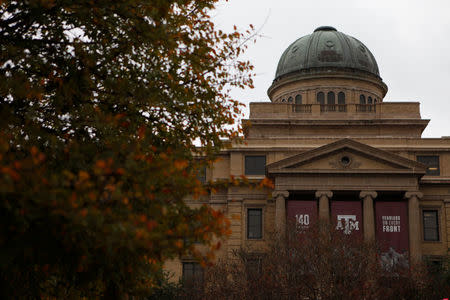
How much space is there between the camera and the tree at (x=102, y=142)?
8406 millimetres

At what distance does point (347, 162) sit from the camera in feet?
152

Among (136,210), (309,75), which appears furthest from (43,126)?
(309,75)

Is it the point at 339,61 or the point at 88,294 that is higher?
the point at 339,61

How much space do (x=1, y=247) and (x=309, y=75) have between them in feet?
182

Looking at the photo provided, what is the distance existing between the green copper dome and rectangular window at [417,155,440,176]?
16.1 metres

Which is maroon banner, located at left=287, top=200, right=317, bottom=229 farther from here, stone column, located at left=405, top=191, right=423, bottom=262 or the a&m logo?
stone column, located at left=405, top=191, right=423, bottom=262

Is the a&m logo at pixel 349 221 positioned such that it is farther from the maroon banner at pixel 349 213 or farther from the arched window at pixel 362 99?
the arched window at pixel 362 99

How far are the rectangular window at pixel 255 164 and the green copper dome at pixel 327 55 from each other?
1697cm

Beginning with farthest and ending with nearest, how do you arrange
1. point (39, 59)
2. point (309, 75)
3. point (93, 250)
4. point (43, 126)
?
1. point (309, 75)
2. point (43, 126)
3. point (39, 59)
4. point (93, 250)

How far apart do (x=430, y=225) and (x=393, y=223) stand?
480 centimetres

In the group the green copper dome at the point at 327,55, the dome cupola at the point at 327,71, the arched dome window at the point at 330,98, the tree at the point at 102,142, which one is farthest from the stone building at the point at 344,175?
the tree at the point at 102,142

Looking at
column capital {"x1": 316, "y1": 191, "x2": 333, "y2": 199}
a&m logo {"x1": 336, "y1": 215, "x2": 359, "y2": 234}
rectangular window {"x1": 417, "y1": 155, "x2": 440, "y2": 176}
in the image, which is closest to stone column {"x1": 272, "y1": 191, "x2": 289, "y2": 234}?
column capital {"x1": 316, "y1": 191, "x2": 333, "y2": 199}

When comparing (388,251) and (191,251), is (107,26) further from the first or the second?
(388,251)

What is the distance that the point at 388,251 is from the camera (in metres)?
43.7
